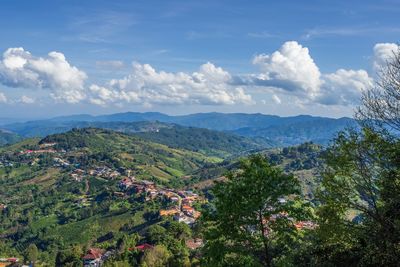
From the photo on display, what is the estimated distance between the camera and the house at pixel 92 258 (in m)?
129

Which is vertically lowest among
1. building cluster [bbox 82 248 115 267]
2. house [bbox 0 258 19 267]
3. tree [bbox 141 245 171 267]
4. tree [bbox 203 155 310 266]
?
house [bbox 0 258 19 267]

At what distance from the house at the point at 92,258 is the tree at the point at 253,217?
112 metres

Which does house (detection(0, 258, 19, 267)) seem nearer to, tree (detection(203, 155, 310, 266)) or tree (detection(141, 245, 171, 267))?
tree (detection(141, 245, 171, 267))

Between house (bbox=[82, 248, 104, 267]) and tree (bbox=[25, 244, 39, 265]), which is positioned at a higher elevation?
house (bbox=[82, 248, 104, 267])

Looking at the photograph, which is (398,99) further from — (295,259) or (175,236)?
(175,236)

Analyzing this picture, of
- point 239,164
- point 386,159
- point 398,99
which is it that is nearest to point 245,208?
point 239,164

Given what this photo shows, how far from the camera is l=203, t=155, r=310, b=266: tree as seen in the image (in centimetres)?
2159

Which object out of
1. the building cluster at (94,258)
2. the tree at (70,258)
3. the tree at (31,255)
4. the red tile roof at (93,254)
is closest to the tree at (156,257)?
the building cluster at (94,258)

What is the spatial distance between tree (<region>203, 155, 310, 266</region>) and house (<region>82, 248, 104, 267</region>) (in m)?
112

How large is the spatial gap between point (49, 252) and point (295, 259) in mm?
168558

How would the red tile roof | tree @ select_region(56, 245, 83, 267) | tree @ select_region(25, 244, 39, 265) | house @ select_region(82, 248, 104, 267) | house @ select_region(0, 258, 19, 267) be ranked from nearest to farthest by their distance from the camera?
house @ select_region(82, 248, 104, 267) < tree @ select_region(56, 245, 83, 267) < the red tile roof < house @ select_region(0, 258, 19, 267) < tree @ select_region(25, 244, 39, 265)

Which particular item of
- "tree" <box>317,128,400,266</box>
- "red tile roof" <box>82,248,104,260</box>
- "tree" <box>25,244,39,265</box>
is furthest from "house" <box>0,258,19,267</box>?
"tree" <box>317,128,400,266</box>

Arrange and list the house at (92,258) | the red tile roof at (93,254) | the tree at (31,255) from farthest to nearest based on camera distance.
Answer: the tree at (31,255) < the red tile roof at (93,254) < the house at (92,258)

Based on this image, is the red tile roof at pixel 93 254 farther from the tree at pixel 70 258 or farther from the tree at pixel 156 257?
the tree at pixel 156 257
